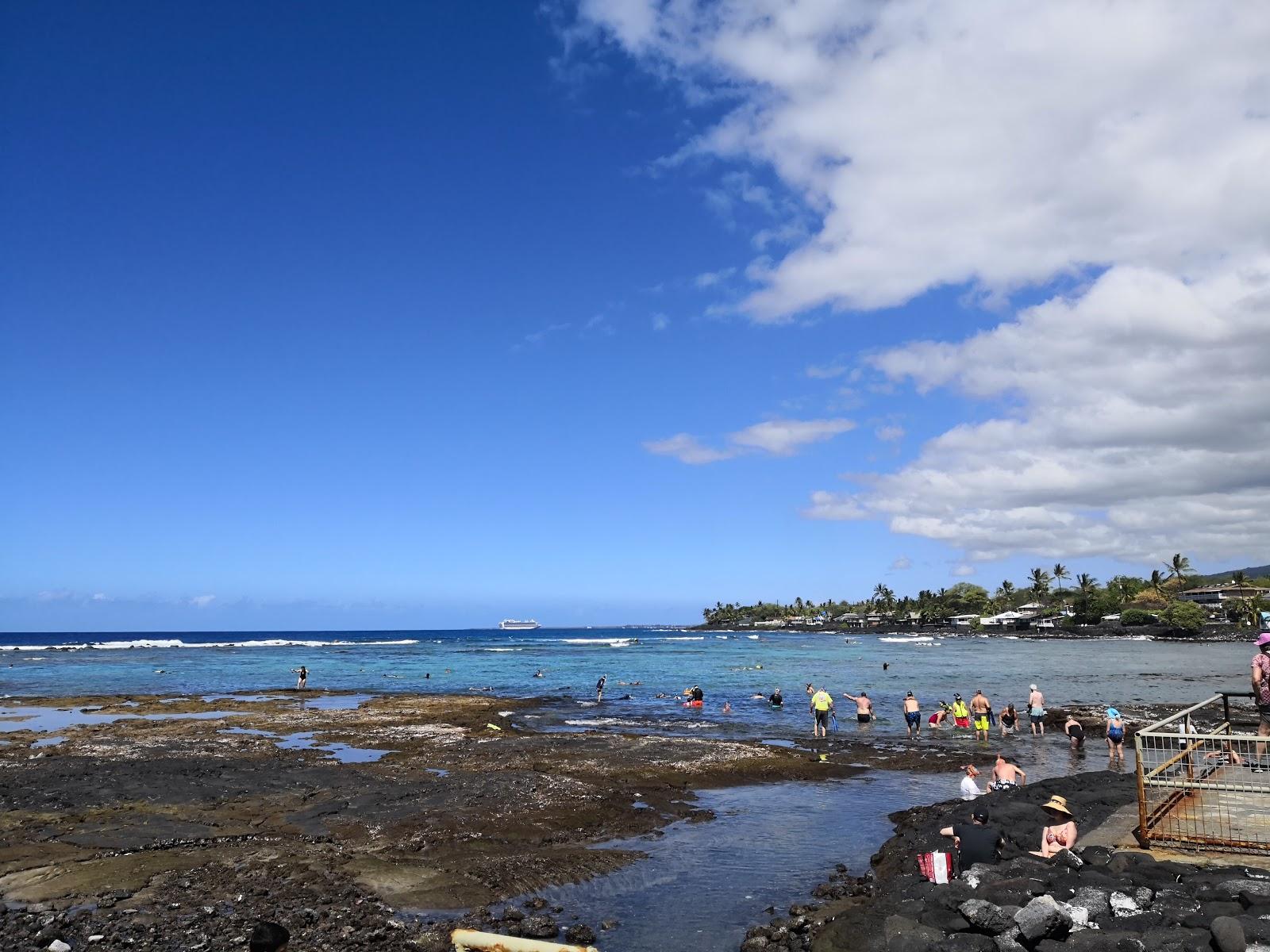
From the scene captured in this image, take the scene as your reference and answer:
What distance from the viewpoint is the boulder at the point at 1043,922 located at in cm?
850

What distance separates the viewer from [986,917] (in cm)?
894

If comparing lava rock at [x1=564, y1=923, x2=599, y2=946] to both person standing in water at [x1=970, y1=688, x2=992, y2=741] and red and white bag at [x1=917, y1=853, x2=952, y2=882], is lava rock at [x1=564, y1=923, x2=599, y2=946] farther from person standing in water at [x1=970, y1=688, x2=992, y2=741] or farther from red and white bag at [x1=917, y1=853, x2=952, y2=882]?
person standing in water at [x1=970, y1=688, x2=992, y2=741]

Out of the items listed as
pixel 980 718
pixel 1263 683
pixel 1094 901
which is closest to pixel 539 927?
pixel 1094 901

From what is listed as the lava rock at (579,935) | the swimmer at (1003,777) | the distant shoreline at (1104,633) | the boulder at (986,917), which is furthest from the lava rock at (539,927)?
the distant shoreline at (1104,633)

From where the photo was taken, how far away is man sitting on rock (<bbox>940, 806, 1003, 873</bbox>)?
11352 mm

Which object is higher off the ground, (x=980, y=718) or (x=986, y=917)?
(x=986, y=917)

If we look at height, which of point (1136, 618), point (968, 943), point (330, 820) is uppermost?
point (968, 943)

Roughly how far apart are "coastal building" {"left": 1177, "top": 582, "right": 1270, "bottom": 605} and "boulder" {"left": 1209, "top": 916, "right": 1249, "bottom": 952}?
179m

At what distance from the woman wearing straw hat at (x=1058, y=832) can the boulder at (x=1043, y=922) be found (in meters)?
2.71

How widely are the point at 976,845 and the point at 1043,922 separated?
3068 mm

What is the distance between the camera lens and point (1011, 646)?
111438mm

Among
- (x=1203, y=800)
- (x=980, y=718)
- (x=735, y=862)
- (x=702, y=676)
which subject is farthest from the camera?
(x=702, y=676)

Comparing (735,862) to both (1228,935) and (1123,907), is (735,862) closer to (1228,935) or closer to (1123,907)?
(1123,907)

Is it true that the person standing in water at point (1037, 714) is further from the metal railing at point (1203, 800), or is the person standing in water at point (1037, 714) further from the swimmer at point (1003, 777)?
the metal railing at point (1203, 800)
